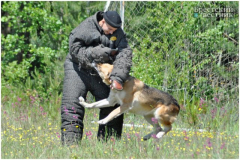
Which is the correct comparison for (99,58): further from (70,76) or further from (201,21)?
(201,21)

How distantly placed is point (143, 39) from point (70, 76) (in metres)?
3.24

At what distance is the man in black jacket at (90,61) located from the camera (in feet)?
17.1

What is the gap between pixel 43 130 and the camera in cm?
691

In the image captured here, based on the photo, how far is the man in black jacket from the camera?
205 inches

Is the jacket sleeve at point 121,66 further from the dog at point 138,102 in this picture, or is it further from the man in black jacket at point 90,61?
the dog at point 138,102

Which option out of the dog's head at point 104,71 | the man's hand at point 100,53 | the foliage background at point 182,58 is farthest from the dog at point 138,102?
the foliage background at point 182,58

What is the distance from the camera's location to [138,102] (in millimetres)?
5531

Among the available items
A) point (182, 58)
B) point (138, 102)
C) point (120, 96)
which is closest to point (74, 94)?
point (120, 96)

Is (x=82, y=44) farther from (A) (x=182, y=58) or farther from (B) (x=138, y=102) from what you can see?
(A) (x=182, y=58)

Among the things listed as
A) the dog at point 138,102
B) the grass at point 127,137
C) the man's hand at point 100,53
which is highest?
the man's hand at point 100,53

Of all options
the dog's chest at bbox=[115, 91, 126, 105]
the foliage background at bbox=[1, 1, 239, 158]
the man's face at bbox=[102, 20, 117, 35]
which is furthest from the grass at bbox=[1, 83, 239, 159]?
the man's face at bbox=[102, 20, 117, 35]

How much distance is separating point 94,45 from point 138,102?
3.11 feet

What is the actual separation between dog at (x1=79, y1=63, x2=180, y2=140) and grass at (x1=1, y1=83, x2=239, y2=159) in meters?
0.28

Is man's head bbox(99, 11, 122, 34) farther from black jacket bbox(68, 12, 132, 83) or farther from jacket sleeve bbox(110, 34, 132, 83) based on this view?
jacket sleeve bbox(110, 34, 132, 83)
